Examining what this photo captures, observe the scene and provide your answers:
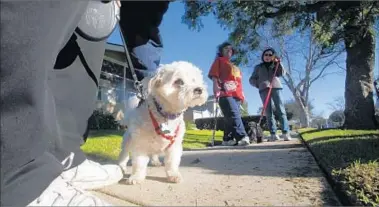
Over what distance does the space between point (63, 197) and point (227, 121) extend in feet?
11.9

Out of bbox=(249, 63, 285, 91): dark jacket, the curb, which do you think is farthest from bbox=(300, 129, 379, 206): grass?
bbox=(249, 63, 285, 91): dark jacket

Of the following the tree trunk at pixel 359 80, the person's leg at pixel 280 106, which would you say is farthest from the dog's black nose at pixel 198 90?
the person's leg at pixel 280 106

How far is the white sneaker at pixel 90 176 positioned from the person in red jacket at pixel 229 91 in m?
1.85

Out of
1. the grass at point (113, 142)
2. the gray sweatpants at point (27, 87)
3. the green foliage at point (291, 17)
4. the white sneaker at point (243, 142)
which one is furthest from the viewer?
the green foliage at point (291, 17)

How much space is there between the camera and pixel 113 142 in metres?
3.99

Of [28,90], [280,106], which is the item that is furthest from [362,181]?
[280,106]

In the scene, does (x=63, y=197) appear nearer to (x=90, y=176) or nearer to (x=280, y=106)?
(x=90, y=176)

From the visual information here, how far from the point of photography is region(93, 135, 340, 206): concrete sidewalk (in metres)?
1.41

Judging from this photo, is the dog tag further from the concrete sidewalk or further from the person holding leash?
the person holding leash

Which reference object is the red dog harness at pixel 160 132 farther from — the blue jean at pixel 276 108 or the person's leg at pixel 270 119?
the blue jean at pixel 276 108

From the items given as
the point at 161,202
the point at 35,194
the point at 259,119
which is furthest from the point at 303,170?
the point at 259,119

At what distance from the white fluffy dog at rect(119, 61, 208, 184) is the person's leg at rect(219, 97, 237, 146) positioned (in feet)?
6.73

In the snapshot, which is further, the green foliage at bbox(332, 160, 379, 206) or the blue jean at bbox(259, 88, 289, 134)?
the blue jean at bbox(259, 88, 289, 134)

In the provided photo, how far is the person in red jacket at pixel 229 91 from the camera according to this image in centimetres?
347
